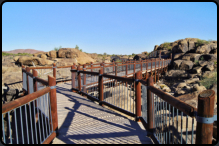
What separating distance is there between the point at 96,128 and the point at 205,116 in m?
2.91

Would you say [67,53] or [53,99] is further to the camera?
[67,53]

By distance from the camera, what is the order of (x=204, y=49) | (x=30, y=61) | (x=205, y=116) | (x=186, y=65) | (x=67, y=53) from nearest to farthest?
(x=205, y=116)
(x=30, y=61)
(x=67, y=53)
(x=186, y=65)
(x=204, y=49)

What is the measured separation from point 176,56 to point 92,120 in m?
32.7

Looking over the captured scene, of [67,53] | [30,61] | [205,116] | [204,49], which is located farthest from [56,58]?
[204,49]

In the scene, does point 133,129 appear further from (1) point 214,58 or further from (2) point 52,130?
(1) point 214,58

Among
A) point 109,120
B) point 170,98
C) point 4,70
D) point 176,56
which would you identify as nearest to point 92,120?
point 109,120

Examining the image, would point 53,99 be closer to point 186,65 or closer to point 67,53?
point 67,53

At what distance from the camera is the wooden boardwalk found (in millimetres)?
3316

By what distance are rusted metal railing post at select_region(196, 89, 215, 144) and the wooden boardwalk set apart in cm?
180

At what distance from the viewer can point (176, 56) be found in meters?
32.7

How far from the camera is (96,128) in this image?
3928mm

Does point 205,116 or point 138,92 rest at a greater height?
point 205,116

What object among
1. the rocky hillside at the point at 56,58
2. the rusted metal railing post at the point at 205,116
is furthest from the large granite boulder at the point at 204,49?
the rusted metal railing post at the point at 205,116

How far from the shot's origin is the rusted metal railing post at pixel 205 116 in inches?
60.2
